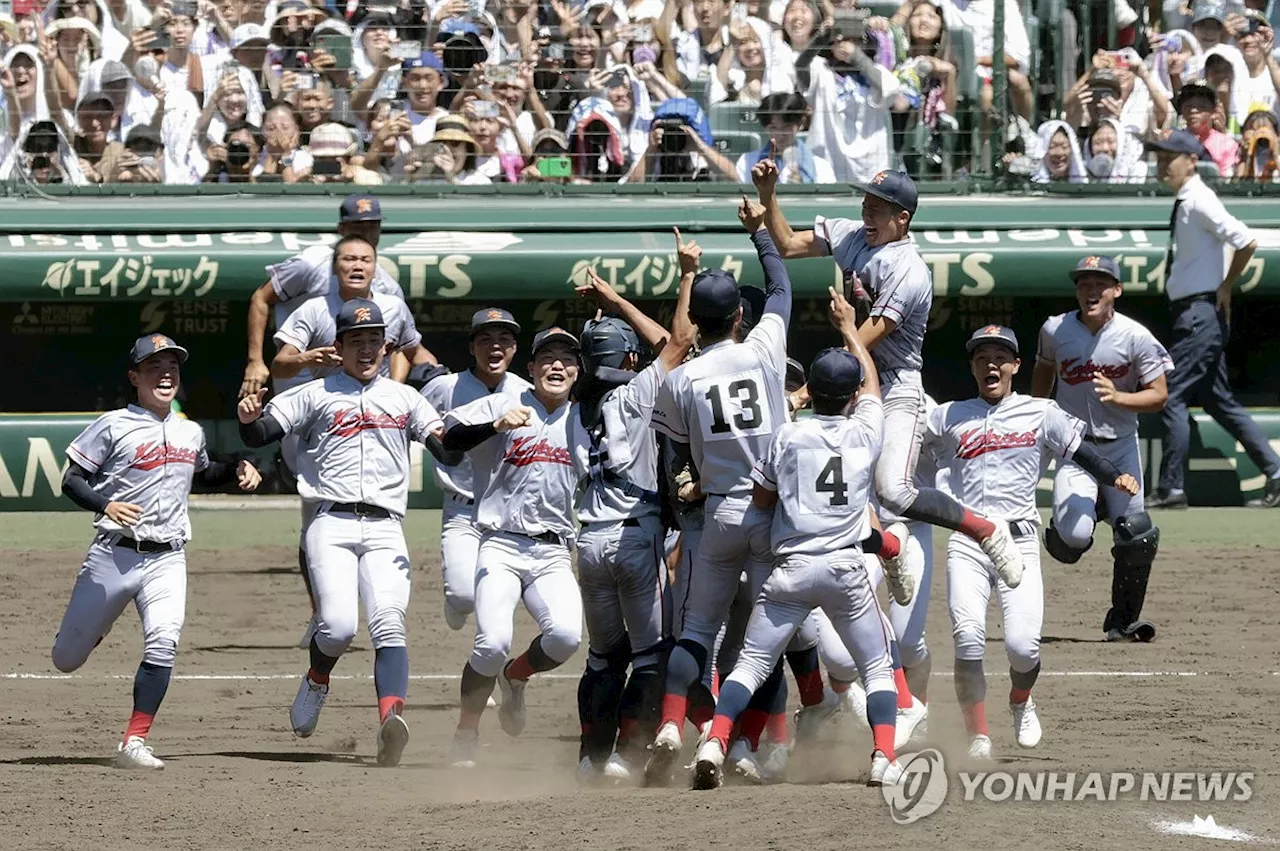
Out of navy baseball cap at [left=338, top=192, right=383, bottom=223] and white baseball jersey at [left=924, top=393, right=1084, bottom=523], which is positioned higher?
navy baseball cap at [left=338, top=192, right=383, bottom=223]

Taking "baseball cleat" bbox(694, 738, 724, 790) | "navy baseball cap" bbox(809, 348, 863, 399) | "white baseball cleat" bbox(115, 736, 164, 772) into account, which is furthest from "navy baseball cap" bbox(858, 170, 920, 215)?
"white baseball cleat" bbox(115, 736, 164, 772)

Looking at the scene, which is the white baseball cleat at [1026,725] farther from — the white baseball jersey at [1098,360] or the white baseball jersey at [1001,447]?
the white baseball jersey at [1098,360]

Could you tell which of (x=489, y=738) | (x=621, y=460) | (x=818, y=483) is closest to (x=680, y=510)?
(x=621, y=460)

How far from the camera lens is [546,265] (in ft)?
41.7

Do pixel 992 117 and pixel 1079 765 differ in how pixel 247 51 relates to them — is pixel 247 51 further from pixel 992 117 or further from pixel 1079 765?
pixel 1079 765

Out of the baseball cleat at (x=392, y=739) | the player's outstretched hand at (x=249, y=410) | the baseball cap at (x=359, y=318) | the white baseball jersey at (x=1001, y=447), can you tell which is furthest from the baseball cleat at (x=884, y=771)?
the player's outstretched hand at (x=249, y=410)

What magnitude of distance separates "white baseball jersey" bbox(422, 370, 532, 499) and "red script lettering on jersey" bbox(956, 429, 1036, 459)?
1653 millimetres

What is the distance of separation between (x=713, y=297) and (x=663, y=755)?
4.83 feet

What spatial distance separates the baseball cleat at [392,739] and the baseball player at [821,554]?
3.76 feet

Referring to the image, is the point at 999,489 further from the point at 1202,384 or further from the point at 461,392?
the point at 1202,384

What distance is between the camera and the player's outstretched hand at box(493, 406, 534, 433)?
22.0ft

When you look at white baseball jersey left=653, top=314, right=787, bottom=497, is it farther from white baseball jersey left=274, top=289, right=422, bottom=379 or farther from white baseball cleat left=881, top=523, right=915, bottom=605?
white baseball jersey left=274, top=289, right=422, bottom=379

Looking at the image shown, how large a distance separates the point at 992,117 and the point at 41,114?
6360mm

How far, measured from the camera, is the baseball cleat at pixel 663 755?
20.1ft
